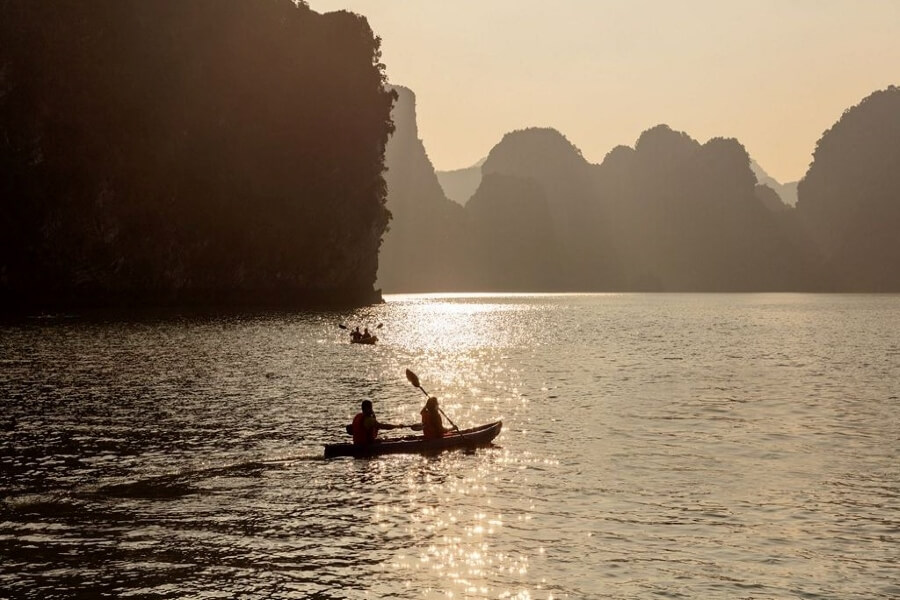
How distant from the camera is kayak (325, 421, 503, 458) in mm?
23312

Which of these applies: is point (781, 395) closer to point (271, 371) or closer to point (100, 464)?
point (271, 371)

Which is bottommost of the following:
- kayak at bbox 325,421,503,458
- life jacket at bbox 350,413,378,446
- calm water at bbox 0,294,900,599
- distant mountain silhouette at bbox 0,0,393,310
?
calm water at bbox 0,294,900,599

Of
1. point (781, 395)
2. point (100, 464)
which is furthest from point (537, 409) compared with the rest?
Result: point (100, 464)

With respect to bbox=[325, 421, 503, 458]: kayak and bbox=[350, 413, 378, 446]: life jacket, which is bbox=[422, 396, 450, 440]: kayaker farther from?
bbox=[350, 413, 378, 446]: life jacket

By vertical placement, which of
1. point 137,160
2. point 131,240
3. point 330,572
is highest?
point 137,160

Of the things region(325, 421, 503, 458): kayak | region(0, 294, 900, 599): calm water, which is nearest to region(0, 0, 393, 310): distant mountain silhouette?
region(0, 294, 900, 599): calm water

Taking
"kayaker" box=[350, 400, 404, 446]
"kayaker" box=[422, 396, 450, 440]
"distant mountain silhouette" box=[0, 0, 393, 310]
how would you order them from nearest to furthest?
"kayaker" box=[350, 400, 404, 446] < "kayaker" box=[422, 396, 450, 440] < "distant mountain silhouette" box=[0, 0, 393, 310]

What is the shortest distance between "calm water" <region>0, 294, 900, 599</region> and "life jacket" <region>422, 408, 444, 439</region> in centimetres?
72

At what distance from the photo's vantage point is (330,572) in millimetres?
13922

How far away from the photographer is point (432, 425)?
2467cm

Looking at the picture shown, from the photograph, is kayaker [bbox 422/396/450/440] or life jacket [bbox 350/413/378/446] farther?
kayaker [bbox 422/396/450/440]

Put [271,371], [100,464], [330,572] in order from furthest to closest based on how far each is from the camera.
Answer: [271,371]
[100,464]
[330,572]

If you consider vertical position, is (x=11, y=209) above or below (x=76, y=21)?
below

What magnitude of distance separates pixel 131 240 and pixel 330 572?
104 metres
